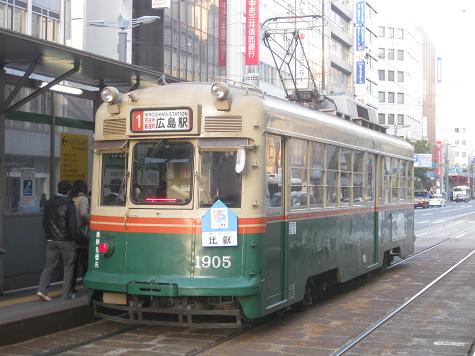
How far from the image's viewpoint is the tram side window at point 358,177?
34.0ft

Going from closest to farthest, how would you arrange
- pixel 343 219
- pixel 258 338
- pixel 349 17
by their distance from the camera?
pixel 258 338
pixel 343 219
pixel 349 17

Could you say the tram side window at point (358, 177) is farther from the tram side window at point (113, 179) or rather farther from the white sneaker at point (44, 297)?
the white sneaker at point (44, 297)

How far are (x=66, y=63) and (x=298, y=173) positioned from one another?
3.63 m

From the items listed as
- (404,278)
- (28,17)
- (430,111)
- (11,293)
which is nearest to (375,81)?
(430,111)

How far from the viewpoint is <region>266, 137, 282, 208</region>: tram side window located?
24.2 feet

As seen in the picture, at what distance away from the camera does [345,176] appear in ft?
32.4

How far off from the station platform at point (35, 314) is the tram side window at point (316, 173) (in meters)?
3.22

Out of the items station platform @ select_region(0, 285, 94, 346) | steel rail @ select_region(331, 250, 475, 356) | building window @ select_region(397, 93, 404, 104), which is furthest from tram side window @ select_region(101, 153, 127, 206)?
building window @ select_region(397, 93, 404, 104)

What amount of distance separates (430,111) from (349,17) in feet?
202

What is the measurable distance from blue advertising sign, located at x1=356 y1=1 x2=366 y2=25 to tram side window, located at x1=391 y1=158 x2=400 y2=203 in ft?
197

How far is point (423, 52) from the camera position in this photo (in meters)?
115

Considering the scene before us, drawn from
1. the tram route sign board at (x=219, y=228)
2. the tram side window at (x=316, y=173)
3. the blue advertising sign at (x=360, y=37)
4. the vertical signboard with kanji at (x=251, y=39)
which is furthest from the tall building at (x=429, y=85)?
the tram route sign board at (x=219, y=228)

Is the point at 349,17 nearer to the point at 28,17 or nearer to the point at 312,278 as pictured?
the point at 28,17

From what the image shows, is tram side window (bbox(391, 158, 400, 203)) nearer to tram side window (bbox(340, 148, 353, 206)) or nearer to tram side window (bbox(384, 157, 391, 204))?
tram side window (bbox(384, 157, 391, 204))
